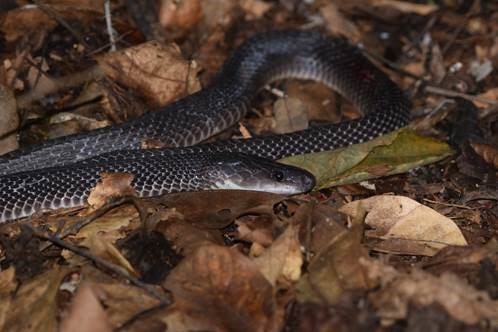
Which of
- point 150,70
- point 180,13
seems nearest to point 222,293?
point 150,70

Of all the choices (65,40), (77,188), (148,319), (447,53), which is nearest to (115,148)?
(77,188)

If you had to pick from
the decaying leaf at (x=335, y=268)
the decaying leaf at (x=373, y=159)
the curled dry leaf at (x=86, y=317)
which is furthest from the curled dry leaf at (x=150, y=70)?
the curled dry leaf at (x=86, y=317)

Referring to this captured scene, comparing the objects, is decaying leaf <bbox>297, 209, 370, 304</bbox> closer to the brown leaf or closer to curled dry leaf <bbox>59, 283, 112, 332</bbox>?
the brown leaf

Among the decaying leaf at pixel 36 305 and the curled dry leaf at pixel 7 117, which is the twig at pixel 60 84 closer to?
the curled dry leaf at pixel 7 117

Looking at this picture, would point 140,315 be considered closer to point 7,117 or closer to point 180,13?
point 7,117

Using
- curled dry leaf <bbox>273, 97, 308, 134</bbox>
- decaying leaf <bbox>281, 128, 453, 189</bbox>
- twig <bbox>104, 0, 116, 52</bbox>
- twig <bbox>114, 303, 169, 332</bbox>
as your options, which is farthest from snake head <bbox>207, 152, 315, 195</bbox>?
twig <bbox>104, 0, 116, 52</bbox>

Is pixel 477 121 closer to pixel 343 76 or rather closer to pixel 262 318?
pixel 343 76
